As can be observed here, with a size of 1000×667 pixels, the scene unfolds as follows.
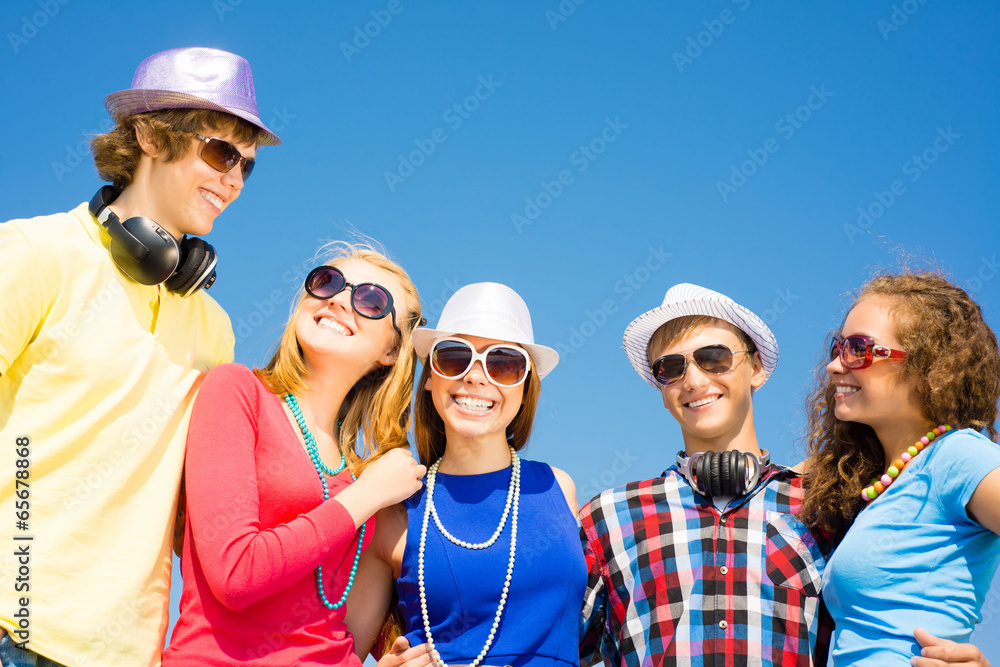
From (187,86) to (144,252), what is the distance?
1.09 m

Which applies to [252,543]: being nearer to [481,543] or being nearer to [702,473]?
[481,543]

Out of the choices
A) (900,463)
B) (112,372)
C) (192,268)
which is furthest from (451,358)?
(900,463)

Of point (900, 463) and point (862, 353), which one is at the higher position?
point (862, 353)

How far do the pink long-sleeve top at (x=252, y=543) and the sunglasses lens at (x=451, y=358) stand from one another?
1.01 metres

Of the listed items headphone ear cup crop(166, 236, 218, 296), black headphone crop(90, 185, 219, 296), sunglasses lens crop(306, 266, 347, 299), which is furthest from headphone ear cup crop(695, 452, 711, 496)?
black headphone crop(90, 185, 219, 296)

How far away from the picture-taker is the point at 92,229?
14.0 ft

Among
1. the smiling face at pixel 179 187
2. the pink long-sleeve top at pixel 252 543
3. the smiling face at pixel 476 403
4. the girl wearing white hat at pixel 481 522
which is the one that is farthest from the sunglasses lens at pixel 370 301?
the smiling face at pixel 179 187

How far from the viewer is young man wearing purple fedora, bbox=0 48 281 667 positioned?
3.76 meters

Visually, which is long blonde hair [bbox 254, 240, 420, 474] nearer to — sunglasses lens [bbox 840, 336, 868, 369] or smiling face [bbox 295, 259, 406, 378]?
smiling face [bbox 295, 259, 406, 378]

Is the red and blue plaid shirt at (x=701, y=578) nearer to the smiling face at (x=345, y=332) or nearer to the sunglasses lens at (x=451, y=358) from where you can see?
the sunglasses lens at (x=451, y=358)

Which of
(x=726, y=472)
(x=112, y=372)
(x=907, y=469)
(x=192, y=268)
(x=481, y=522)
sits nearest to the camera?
(x=112, y=372)

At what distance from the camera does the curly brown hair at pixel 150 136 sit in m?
4.63

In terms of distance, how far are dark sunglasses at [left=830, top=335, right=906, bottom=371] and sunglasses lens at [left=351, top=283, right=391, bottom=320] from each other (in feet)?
9.04

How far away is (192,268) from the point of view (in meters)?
4.57
